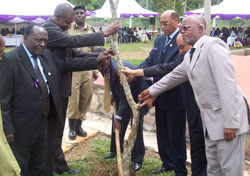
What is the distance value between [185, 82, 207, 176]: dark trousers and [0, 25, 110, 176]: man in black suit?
150 centimetres

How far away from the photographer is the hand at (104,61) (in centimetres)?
351

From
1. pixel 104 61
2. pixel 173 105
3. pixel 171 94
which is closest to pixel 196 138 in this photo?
pixel 173 105

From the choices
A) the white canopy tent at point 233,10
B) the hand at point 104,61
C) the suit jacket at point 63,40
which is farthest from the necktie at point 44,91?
the white canopy tent at point 233,10

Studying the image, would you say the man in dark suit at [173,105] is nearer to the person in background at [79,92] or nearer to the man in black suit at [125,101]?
the man in black suit at [125,101]

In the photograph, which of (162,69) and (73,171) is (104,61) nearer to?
→ (162,69)

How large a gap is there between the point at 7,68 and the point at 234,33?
2201 cm

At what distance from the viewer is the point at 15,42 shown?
19.4 meters

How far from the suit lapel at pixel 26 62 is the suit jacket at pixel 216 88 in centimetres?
157

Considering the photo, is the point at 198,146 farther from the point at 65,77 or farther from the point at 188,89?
the point at 65,77

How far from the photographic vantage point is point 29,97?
2896 mm

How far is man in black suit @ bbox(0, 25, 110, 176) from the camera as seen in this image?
2.75m

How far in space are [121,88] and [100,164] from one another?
1.28 m

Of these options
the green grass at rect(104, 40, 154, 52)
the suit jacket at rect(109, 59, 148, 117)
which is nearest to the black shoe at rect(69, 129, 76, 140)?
the suit jacket at rect(109, 59, 148, 117)

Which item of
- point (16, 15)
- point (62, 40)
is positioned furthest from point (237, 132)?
point (16, 15)
